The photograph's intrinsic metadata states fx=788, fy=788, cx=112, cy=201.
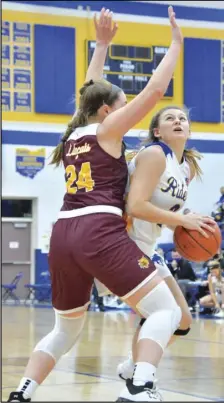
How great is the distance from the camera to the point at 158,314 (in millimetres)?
3732

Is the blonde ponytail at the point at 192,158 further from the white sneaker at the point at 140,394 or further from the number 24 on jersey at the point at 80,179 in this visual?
the white sneaker at the point at 140,394

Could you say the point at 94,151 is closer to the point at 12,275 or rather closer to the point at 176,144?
the point at 176,144

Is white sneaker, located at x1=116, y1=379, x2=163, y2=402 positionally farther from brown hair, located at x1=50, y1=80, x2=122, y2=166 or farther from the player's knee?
brown hair, located at x1=50, y1=80, x2=122, y2=166

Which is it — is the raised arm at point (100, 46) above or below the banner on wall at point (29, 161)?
above

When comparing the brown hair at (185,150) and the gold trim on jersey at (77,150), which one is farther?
the brown hair at (185,150)

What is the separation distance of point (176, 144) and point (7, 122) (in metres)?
14.8

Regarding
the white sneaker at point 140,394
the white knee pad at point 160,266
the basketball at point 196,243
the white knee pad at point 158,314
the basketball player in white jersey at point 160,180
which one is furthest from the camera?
the white knee pad at point 160,266

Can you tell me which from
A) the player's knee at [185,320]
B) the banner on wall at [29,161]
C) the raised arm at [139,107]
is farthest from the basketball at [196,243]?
the banner on wall at [29,161]

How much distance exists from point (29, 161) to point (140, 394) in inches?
622

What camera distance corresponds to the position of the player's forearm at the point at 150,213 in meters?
3.87

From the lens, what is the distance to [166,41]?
19.0m

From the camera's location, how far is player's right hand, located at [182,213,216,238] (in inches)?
156

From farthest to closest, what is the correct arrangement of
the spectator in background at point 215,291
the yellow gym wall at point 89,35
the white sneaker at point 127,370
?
1. the yellow gym wall at point 89,35
2. the spectator in background at point 215,291
3. the white sneaker at point 127,370

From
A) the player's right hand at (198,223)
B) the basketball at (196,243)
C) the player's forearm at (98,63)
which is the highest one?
the player's forearm at (98,63)
